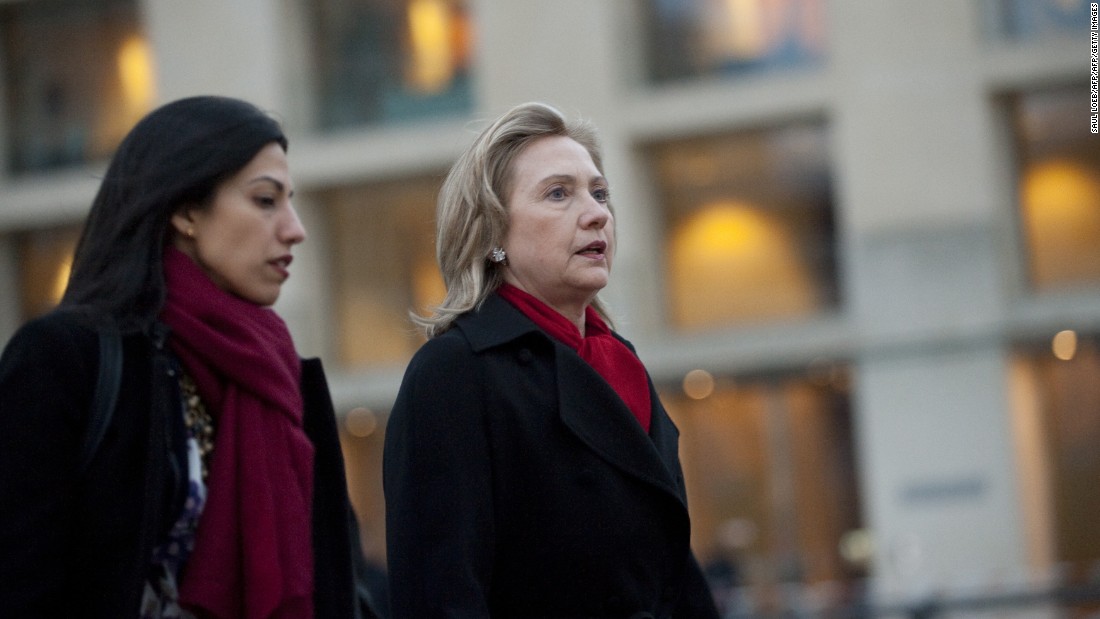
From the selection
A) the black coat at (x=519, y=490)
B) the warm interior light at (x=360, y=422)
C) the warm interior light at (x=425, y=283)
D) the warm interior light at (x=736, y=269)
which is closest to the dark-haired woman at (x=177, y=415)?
the black coat at (x=519, y=490)

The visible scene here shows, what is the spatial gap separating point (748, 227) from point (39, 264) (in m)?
10.7

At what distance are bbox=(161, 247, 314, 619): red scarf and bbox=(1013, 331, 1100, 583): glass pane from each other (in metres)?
17.4

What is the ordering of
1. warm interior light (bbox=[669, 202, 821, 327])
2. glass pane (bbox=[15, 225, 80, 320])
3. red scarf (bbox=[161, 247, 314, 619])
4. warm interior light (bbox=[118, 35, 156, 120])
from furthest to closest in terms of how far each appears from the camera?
glass pane (bbox=[15, 225, 80, 320])
warm interior light (bbox=[118, 35, 156, 120])
warm interior light (bbox=[669, 202, 821, 327])
red scarf (bbox=[161, 247, 314, 619])

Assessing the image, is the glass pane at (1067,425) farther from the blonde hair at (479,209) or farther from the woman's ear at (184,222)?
the woman's ear at (184,222)

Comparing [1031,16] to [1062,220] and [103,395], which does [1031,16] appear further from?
[103,395]

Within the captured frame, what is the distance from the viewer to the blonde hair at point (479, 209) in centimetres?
398

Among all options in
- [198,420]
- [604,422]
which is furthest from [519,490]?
[198,420]

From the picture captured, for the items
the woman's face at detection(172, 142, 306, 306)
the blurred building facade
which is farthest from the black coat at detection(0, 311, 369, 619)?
the blurred building facade

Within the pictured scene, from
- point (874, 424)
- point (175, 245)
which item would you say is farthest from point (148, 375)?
point (874, 424)

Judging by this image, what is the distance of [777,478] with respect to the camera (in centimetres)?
2112

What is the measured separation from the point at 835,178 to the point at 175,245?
18.1 m

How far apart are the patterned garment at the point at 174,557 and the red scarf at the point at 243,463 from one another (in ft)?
0.08

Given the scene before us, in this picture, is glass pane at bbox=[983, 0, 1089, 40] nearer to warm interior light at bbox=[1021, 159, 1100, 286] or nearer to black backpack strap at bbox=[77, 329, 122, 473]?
warm interior light at bbox=[1021, 159, 1100, 286]

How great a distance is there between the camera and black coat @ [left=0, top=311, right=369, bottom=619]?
3.39 metres
